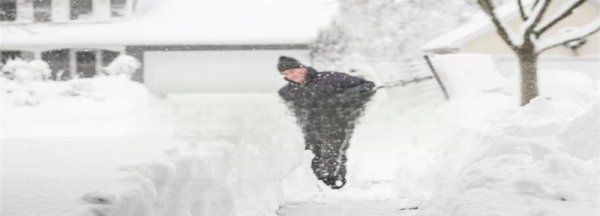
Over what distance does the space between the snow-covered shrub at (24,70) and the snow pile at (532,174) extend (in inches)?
122

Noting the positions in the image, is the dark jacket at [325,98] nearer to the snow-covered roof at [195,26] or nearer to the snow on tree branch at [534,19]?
the snow-covered roof at [195,26]

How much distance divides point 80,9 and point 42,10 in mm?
312

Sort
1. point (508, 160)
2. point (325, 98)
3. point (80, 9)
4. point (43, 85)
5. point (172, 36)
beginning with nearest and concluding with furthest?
point (508, 160) → point (43, 85) → point (80, 9) → point (325, 98) → point (172, 36)

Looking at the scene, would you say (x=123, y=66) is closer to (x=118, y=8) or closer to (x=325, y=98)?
(x=118, y=8)

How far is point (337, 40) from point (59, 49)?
2.29 metres

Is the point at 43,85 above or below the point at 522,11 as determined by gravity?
below

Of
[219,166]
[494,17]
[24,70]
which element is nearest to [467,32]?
[494,17]

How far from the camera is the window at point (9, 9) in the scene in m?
5.21

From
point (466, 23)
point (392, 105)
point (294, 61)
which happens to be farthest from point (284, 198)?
point (466, 23)

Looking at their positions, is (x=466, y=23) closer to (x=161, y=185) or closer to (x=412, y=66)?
(x=412, y=66)

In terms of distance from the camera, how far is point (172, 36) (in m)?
7.49

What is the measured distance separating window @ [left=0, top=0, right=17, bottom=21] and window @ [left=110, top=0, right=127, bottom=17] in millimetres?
872

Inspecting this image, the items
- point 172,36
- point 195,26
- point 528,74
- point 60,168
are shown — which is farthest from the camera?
point 172,36

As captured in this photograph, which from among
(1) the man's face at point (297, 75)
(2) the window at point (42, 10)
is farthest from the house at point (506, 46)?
(2) the window at point (42, 10)
